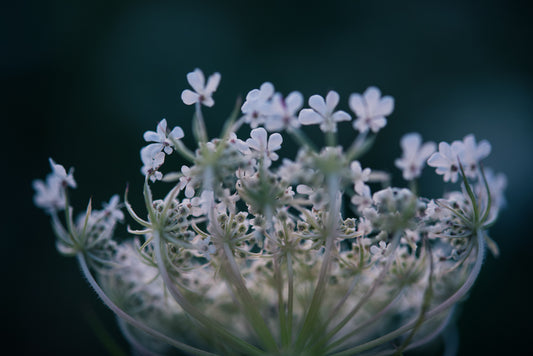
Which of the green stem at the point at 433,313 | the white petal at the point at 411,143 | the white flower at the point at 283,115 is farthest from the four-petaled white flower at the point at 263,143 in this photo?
the green stem at the point at 433,313

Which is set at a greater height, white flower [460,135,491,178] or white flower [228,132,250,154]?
white flower [228,132,250,154]

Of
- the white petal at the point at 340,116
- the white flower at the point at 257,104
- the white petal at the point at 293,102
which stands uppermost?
the white flower at the point at 257,104

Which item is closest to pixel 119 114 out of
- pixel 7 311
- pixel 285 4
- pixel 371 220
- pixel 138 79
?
pixel 138 79

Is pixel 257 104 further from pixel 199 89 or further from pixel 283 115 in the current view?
pixel 199 89

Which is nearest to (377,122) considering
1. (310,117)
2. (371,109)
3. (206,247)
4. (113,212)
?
(371,109)

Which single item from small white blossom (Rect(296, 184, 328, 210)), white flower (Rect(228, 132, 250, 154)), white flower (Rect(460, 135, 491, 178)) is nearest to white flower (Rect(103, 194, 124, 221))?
white flower (Rect(228, 132, 250, 154))

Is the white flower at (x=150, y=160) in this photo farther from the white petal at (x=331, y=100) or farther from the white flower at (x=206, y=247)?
the white petal at (x=331, y=100)

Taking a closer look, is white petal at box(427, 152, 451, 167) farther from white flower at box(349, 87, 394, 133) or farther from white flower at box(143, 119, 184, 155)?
white flower at box(143, 119, 184, 155)
